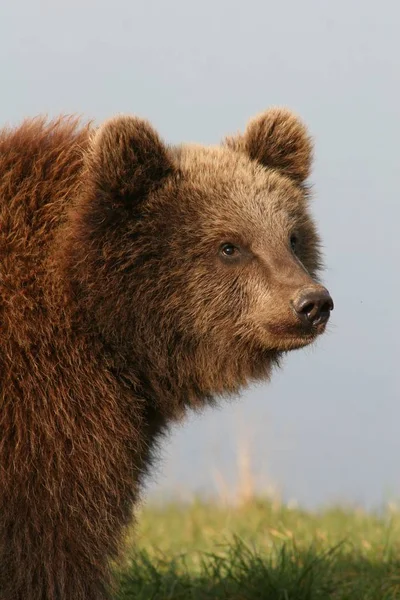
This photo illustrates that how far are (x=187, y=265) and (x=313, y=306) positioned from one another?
2.16 feet

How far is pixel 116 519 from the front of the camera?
524 centimetres

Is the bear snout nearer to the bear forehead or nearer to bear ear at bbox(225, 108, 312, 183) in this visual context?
the bear forehead

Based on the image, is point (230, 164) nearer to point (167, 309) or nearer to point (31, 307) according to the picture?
point (167, 309)

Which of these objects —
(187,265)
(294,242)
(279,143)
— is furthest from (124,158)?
(279,143)

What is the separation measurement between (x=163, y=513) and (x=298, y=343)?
3891 mm

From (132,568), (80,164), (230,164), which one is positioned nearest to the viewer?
(80,164)

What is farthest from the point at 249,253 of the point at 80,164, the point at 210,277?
the point at 80,164

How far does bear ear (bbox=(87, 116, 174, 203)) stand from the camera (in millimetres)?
5184

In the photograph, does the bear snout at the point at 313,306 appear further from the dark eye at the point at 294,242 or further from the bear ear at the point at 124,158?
the bear ear at the point at 124,158

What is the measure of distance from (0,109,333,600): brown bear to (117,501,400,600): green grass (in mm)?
785

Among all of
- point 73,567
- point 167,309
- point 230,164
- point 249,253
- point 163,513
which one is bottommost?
point 73,567

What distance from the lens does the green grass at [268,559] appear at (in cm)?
607

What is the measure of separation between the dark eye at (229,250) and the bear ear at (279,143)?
2.52 feet

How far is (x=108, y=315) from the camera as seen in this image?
5.16 metres
